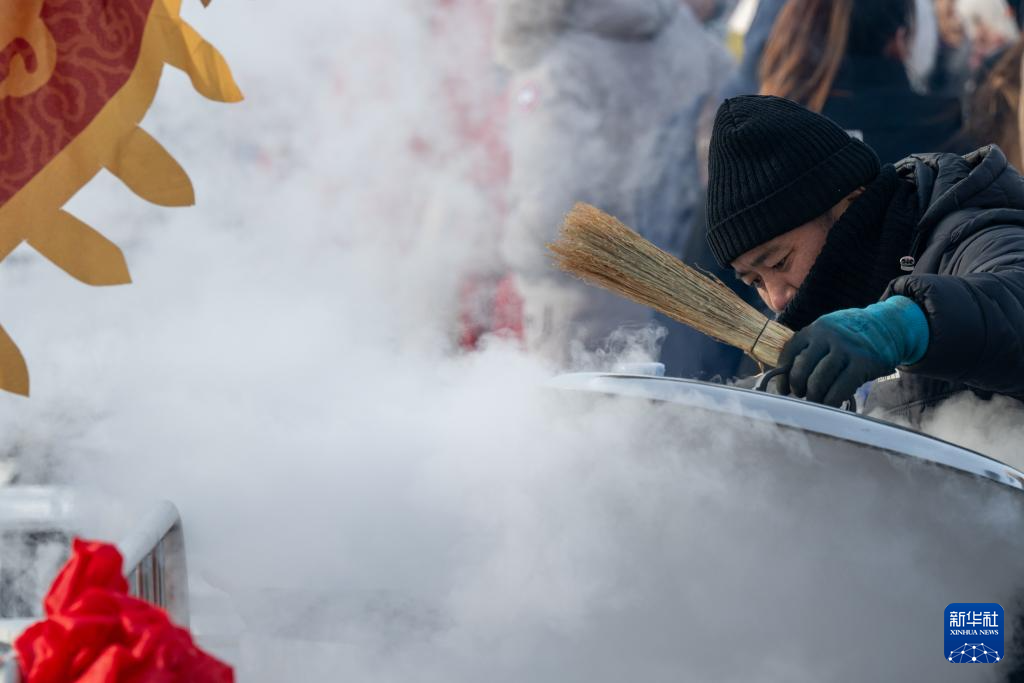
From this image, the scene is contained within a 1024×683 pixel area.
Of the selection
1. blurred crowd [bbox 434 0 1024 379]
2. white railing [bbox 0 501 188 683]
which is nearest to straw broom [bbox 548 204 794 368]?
white railing [bbox 0 501 188 683]

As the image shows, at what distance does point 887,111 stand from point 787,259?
1.93m

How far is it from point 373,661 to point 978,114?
3175 millimetres

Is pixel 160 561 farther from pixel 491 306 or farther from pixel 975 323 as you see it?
pixel 491 306

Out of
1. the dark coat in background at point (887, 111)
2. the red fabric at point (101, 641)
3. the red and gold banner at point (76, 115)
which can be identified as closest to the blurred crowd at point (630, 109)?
the dark coat in background at point (887, 111)

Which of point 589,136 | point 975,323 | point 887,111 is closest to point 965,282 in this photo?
point 975,323

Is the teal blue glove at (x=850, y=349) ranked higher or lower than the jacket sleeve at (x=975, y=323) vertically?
lower

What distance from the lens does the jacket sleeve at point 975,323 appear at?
164 cm

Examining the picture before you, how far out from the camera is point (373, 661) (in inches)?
57.4

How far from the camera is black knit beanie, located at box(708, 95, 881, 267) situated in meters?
2.11

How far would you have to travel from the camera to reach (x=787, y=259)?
220 centimetres

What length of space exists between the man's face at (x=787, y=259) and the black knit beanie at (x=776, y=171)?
0.04 meters

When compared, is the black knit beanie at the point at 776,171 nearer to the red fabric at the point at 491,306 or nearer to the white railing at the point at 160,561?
the white railing at the point at 160,561

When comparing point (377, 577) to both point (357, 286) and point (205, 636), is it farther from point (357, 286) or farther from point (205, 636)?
point (357, 286)

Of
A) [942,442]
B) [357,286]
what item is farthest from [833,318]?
[357,286]
